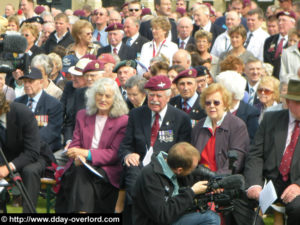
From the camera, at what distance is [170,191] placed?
7461 mm

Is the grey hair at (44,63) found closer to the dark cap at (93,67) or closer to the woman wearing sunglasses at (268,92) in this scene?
the dark cap at (93,67)

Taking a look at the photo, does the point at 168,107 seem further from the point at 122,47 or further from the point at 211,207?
the point at 122,47

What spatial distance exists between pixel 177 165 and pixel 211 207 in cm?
63

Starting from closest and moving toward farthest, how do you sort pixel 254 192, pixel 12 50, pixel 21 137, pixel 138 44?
pixel 12 50
pixel 254 192
pixel 21 137
pixel 138 44

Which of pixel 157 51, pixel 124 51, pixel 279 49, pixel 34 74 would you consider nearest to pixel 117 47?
pixel 124 51

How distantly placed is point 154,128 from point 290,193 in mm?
1867

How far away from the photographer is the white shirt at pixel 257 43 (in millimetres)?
13375

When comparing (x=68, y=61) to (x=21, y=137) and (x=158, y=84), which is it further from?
(x=158, y=84)

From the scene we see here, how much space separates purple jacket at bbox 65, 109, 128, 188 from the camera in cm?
878

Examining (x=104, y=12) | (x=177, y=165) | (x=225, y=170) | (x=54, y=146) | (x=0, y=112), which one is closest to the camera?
(x=177, y=165)

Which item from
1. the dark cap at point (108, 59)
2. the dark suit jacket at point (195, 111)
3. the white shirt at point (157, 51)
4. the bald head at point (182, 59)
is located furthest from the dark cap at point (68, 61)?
the dark suit jacket at point (195, 111)

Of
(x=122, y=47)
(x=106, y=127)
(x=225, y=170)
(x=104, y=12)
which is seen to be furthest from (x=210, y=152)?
(x=104, y=12)

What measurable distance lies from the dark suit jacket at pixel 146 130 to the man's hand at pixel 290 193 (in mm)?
1473

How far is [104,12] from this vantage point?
15844mm
